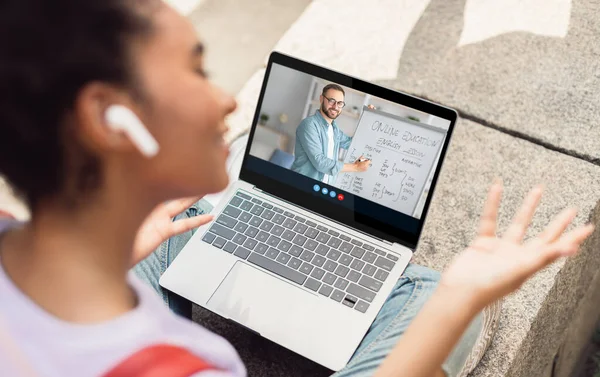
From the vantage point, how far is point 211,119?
529 millimetres

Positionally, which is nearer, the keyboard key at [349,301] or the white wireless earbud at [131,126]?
the white wireless earbud at [131,126]

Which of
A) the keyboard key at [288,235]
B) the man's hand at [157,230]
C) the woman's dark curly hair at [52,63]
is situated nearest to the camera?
the woman's dark curly hair at [52,63]

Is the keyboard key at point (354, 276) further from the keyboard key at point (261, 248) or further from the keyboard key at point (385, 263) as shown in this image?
the keyboard key at point (261, 248)

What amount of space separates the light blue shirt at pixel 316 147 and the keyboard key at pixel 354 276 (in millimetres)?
165

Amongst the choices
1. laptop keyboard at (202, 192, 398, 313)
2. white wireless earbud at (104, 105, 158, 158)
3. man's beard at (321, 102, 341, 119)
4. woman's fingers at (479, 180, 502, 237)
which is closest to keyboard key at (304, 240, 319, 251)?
laptop keyboard at (202, 192, 398, 313)

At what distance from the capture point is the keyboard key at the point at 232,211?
3.59 ft

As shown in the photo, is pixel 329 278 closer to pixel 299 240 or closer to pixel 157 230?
pixel 299 240

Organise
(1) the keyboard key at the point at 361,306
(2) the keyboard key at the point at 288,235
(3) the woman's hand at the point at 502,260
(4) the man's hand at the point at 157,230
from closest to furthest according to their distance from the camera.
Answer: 1. (3) the woman's hand at the point at 502,260
2. (4) the man's hand at the point at 157,230
3. (1) the keyboard key at the point at 361,306
4. (2) the keyboard key at the point at 288,235

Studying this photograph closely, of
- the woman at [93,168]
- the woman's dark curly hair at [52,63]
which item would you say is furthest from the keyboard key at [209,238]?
the woman's dark curly hair at [52,63]

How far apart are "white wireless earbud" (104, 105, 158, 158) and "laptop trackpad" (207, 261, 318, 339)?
21.2 inches

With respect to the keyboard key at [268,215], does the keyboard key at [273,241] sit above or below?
below

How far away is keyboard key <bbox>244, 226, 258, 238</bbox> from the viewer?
1.07m

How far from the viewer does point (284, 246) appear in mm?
1047

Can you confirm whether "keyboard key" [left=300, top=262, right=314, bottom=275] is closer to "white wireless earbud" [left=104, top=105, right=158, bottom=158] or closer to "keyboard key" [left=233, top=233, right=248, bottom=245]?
"keyboard key" [left=233, top=233, right=248, bottom=245]
